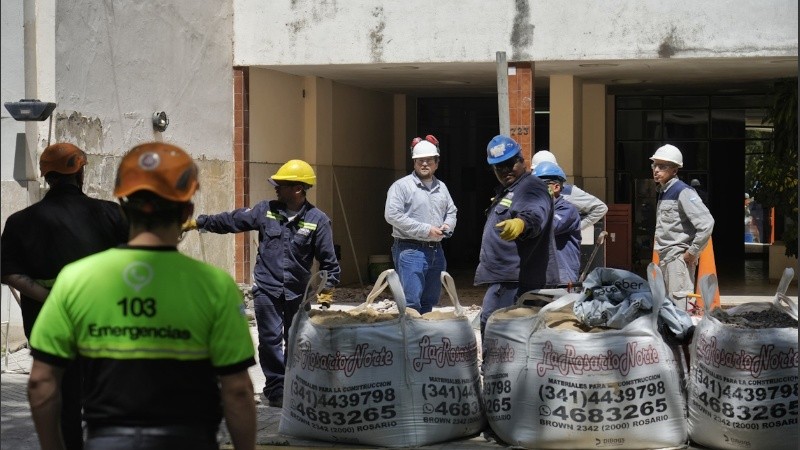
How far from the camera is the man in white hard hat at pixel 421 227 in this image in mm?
10000

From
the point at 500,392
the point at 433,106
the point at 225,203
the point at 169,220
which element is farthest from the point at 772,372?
the point at 433,106

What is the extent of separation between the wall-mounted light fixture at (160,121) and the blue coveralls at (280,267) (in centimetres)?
484

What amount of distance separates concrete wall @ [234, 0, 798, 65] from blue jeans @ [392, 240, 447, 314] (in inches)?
188

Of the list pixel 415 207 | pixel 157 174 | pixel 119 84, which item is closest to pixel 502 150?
pixel 415 207

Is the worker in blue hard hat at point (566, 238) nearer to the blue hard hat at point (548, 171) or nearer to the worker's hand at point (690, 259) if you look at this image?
the blue hard hat at point (548, 171)

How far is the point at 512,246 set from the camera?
7.53 metres

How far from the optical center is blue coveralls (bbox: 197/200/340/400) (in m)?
8.18

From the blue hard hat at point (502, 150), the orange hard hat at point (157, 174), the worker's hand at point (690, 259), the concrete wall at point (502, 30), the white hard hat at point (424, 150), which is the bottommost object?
the worker's hand at point (690, 259)

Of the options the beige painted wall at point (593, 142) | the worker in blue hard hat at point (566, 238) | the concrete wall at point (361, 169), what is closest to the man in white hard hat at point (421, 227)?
the worker in blue hard hat at point (566, 238)

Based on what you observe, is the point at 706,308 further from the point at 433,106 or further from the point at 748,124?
the point at 748,124

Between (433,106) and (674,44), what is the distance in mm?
7226

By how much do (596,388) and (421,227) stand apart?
12.6ft

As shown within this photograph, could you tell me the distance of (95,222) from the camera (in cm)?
573

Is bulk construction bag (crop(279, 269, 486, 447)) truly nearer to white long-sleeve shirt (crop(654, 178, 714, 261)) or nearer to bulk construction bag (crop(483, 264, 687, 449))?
bulk construction bag (crop(483, 264, 687, 449))
